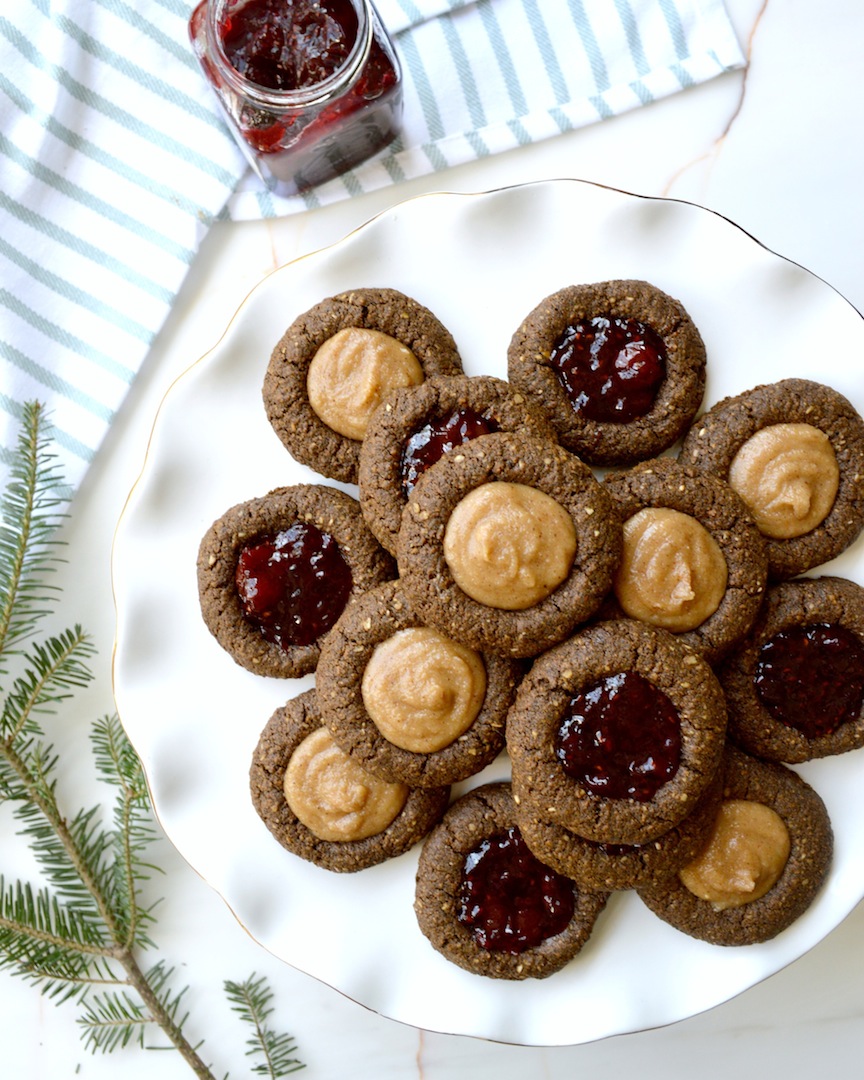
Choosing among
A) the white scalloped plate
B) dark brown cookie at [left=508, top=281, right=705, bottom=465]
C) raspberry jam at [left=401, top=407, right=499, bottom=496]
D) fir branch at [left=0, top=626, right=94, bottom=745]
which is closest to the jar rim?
the white scalloped plate

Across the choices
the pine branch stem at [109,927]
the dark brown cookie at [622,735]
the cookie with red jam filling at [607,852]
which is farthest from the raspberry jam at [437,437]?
the pine branch stem at [109,927]

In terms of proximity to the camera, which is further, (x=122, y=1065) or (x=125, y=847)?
(x=122, y=1065)

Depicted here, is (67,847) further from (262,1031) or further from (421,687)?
(421,687)

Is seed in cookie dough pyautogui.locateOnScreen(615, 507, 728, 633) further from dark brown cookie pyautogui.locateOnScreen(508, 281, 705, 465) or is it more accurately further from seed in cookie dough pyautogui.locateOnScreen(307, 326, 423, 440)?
seed in cookie dough pyautogui.locateOnScreen(307, 326, 423, 440)

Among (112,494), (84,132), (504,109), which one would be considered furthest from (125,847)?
(504,109)

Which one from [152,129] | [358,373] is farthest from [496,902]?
[152,129]

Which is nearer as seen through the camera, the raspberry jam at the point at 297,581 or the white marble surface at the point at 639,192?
the raspberry jam at the point at 297,581

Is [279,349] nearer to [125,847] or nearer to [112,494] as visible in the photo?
[112,494]

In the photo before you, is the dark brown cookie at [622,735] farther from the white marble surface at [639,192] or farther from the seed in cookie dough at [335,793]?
the white marble surface at [639,192]
